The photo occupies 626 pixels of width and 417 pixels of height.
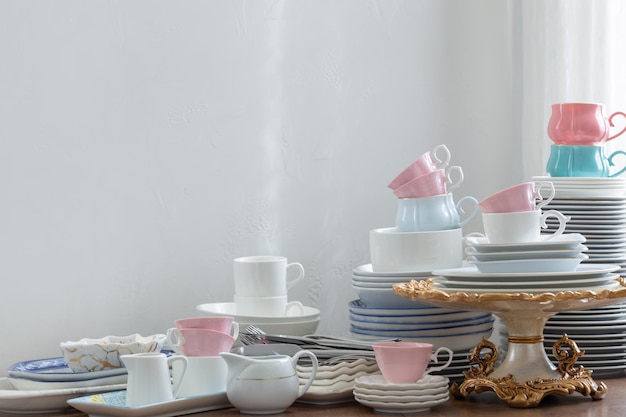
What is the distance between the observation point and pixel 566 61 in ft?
5.79

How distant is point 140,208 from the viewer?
5.53 ft

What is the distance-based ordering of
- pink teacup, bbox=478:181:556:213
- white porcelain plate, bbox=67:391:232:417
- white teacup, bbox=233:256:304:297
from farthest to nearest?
white teacup, bbox=233:256:304:297, pink teacup, bbox=478:181:556:213, white porcelain plate, bbox=67:391:232:417

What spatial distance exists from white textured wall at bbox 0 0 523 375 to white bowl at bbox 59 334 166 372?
230 millimetres

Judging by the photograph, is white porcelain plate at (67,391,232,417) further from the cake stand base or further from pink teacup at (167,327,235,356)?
the cake stand base

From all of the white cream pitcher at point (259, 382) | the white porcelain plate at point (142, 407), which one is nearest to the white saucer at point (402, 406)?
the white cream pitcher at point (259, 382)

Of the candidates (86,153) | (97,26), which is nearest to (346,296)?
(86,153)

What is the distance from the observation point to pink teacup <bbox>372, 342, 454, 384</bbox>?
Answer: 133cm

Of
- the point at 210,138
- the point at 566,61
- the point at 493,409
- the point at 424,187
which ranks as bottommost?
the point at 493,409

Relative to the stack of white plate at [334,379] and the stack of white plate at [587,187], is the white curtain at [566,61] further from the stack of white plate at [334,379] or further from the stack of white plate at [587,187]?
the stack of white plate at [334,379]

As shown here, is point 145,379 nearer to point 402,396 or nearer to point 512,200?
point 402,396

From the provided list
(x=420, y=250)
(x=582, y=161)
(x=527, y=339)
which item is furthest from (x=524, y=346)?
(x=582, y=161)

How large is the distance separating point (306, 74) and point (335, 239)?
0.32m

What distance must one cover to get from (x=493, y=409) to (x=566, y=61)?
0.73 meters

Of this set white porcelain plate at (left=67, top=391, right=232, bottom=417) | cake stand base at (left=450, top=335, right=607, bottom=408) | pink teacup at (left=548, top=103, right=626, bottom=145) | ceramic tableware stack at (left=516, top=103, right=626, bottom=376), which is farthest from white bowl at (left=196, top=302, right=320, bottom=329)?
pink teacup at (left=548, top=103, right=626, bottom=145)
